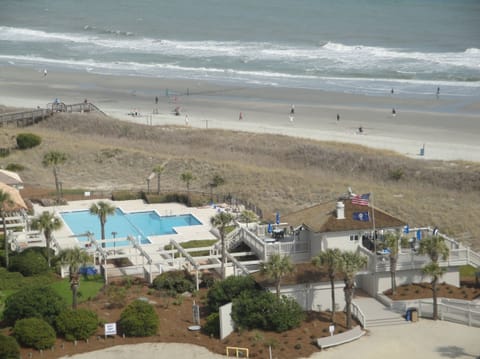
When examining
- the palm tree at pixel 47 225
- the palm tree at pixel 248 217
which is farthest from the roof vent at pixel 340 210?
the palm tree at pixel 47 225

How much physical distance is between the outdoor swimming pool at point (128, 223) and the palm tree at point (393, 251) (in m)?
15.2

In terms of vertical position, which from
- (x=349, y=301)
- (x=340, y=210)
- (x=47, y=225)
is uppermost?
(x=340, y=210)

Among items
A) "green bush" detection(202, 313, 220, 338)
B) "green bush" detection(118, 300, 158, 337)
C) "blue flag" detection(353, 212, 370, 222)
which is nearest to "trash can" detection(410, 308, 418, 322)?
"blue flag" detection(353, 212, 370, 222)

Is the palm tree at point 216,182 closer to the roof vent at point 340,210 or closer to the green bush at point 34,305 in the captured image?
the roof vent at point 340,210

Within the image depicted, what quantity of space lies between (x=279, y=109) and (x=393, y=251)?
47.3 meters

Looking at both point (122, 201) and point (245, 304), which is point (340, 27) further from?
point (245, 304)

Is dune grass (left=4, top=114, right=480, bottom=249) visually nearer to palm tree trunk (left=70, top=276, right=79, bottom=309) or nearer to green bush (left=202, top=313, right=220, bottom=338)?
green bush (left=202, top=313, right=220, bottom=338)

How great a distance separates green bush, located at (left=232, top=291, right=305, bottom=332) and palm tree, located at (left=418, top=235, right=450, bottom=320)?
18.9 feet

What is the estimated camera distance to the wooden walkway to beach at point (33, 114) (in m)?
77.9

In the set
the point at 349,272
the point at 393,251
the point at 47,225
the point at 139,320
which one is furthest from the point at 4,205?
the point at 393,251

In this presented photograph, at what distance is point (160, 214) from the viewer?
5638 centimetres

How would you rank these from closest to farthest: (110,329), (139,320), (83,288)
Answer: (110,329) < (139,320) < (83,288)

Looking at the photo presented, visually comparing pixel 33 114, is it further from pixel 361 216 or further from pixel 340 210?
pixel 361 216

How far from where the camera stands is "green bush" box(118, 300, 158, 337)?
37.9 m
